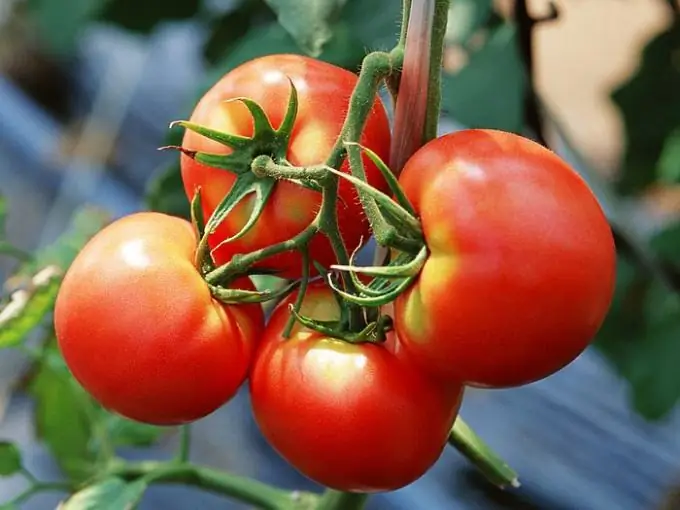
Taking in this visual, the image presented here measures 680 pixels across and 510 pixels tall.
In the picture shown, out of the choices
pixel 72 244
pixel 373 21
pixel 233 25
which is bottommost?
pixel 72 244

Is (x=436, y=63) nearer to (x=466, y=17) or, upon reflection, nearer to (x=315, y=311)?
(x=315, y=311)

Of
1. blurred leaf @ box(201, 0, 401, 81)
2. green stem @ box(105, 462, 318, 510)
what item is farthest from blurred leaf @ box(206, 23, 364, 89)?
green stem @ box(105, 462, 318, 510)

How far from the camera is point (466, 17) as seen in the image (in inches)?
23.3

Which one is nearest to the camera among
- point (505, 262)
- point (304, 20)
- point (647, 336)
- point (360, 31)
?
point (505, 262)

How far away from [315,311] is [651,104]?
0.64 meters

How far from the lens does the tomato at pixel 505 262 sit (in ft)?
1.03

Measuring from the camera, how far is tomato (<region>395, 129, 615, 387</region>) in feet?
1.03

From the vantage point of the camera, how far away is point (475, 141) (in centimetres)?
33

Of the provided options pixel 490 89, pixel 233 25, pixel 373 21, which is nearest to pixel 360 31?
pixel 373 21

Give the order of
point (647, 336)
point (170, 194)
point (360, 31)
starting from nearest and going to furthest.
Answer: point (360, 31) → point (170, 194) → point (647, 336)

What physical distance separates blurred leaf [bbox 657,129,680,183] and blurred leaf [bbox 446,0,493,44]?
0.31 m

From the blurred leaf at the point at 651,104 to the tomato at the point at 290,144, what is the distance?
0.58 m

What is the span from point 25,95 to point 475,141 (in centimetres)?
182

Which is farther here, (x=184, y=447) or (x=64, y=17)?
(x=64, y=17)
